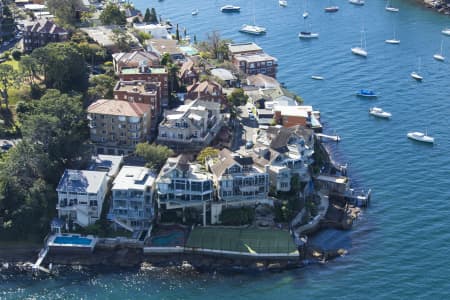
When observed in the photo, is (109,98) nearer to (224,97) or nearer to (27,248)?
(224,97)

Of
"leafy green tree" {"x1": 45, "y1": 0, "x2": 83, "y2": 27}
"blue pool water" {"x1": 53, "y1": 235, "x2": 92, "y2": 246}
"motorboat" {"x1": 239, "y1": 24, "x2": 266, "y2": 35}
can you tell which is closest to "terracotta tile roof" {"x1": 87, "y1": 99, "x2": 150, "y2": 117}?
"blue pool water" {"x1": 53, "y1": 235, "x2": 92, "y2": 246}

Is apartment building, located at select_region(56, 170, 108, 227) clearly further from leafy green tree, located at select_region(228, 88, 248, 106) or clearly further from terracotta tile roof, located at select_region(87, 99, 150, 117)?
leafy green tree, located at select_region(228, 88, 248, 106)

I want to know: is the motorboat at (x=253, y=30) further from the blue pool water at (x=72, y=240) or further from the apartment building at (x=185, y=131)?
the blue pool water at (x=72, y=240)

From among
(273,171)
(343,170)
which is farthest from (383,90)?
(273,171)

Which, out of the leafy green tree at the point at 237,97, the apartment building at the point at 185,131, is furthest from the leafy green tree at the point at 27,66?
the leafy green tree at the point at 237,97

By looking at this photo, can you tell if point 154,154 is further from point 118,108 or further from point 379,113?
point 379,113
